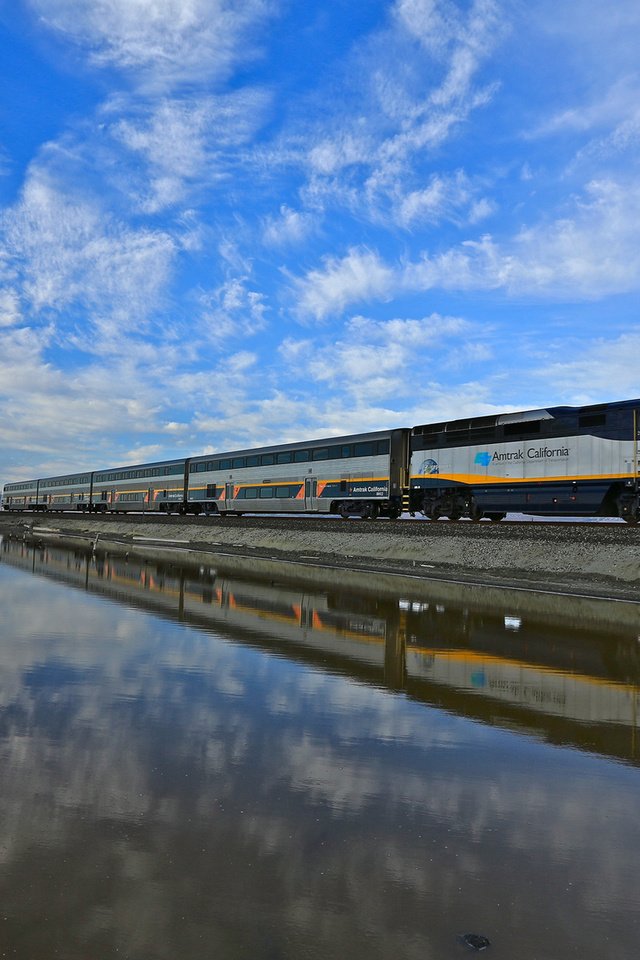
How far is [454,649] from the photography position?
41.6 feet

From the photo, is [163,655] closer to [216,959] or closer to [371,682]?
[371,682]

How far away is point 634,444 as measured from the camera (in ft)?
78.4

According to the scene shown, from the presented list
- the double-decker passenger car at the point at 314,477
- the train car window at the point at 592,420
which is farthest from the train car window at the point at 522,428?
the double-decker passenger car at the point at 314,477

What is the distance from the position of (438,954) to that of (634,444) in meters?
23.4

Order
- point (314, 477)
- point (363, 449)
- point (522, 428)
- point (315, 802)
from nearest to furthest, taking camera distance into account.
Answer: point (315, 802), point (522, 428), point (363, 449), point (314, 477)

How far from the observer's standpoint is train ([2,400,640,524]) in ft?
81.7

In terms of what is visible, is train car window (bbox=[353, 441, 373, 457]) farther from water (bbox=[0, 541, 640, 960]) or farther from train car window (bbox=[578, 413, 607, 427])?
water (bbox=[0, 541, 640, 960])

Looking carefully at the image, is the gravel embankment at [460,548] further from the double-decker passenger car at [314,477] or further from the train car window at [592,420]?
the train car window at [592,420]

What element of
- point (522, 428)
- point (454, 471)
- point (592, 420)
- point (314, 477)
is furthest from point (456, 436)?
point (314, 477)

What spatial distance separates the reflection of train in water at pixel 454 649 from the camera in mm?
8672

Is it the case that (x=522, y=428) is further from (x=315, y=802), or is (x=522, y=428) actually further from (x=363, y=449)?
(x=315, y=802)

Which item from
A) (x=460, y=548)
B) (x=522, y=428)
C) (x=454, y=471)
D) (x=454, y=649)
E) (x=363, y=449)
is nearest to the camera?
(x=454, y=649)

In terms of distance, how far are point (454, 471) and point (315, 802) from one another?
26281mm

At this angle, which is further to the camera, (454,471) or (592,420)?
(454,471)
